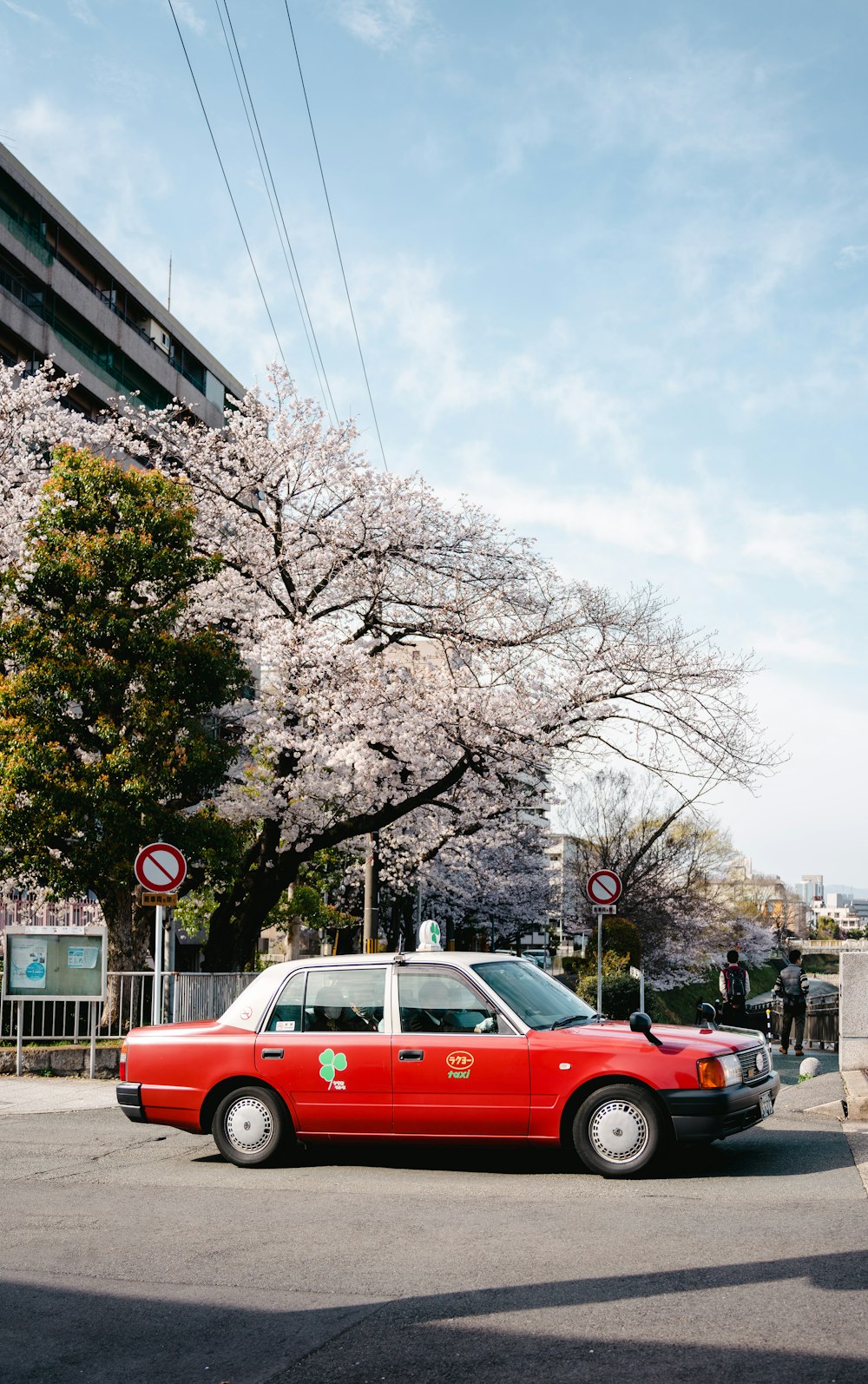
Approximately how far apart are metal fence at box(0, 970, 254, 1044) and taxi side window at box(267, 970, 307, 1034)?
679cm

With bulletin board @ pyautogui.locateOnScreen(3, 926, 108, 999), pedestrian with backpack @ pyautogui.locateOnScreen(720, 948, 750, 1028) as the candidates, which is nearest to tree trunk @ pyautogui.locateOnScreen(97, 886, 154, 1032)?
bulletin board @ pyautogui.locateOnScreen(3, 926, 108, 999)

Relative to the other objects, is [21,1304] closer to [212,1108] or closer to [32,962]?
[212,1108]

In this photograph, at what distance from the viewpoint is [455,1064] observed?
8.90 m

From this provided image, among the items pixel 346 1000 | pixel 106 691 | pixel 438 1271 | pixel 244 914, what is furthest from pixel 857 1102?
pixel 244 914

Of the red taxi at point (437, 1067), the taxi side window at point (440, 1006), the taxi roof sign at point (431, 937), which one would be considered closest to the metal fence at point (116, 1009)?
the taxi roof sign at point (431, 937)

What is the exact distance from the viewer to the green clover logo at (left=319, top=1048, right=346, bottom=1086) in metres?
9.23

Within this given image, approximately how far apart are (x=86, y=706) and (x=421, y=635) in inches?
260

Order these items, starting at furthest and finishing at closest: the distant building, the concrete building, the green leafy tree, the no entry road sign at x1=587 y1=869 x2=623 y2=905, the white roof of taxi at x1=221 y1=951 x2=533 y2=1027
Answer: the distant building → the concrete building → the no entry road sign at x1=587 y1=869 x2=623 y2=905 → the green leafy tree → the white roof of taxi at x1=221 y1=951 x2=533 y2=1027

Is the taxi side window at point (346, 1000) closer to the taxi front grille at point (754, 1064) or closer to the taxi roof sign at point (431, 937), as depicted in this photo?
the taxi front grille at point (754, 1064)

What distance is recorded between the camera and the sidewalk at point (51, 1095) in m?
13.4

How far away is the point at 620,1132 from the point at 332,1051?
2111 millimetres

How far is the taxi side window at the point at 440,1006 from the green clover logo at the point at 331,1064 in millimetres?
505

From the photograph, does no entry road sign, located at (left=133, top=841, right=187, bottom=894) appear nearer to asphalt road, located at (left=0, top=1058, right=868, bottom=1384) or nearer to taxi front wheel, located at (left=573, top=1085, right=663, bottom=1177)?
asphalt road, located at (left=0, top=1058, right=868, bottom=1384)

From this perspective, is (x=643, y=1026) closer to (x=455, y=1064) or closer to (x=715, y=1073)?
(x=715, y=1073)
